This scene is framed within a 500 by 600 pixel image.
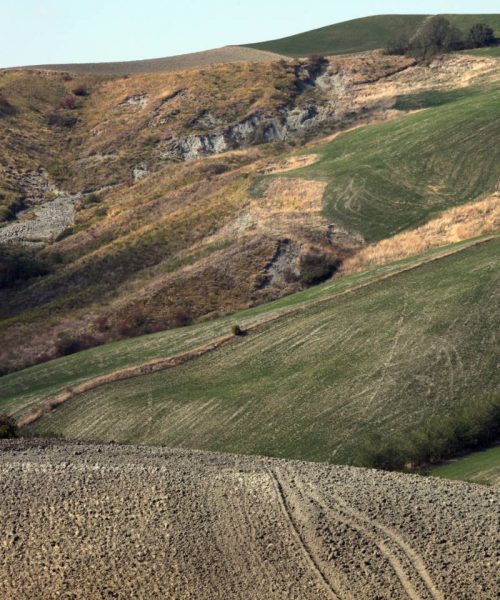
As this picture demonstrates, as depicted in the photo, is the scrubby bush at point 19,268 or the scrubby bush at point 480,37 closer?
the scrubby bush at point 19,268

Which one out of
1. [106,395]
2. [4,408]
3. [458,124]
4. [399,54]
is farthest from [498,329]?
[399,54]

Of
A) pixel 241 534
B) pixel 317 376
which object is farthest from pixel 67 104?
pixel 241 534

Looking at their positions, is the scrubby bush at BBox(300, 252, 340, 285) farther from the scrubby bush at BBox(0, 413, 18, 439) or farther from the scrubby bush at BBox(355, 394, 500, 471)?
the scrubby bush at BBox(0, 413, 18, 439)

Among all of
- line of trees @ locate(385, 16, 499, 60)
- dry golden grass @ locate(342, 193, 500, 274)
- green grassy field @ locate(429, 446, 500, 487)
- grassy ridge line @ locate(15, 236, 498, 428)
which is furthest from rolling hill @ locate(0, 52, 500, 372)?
green grassy field @ locate(429, 446, 500, 487)

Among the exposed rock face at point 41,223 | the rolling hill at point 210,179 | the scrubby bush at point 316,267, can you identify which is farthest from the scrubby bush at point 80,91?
the scrubby bush at point 316,267

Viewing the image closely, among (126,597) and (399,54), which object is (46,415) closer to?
(126,597)

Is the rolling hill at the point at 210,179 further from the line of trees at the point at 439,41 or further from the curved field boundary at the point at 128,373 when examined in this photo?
the curved field boundary at the point at 128,373
